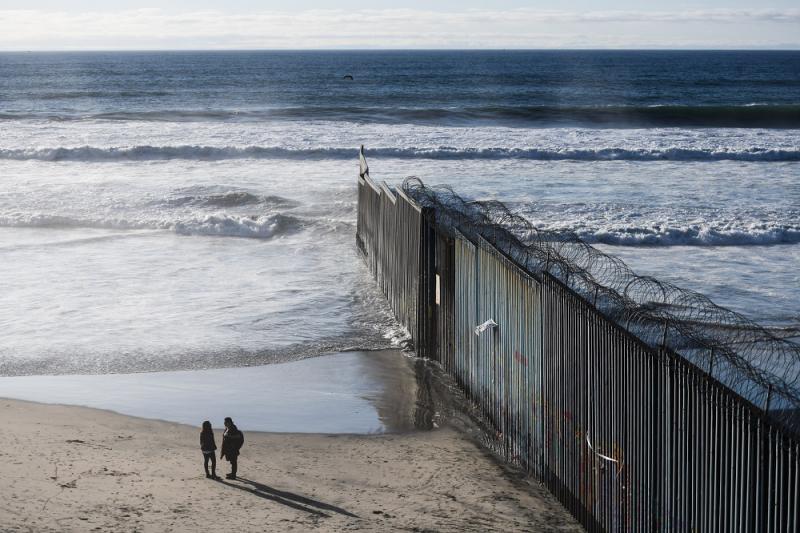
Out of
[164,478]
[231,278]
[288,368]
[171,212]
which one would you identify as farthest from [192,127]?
[164,478]

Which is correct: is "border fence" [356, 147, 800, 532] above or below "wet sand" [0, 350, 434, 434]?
above

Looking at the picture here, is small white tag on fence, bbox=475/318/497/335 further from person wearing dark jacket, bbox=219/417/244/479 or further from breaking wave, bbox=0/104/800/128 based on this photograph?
breaking wave, bbox=0/104/800/128

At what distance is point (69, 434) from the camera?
9.66m

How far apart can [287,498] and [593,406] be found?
263cm

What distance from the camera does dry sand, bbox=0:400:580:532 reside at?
763 centimetres

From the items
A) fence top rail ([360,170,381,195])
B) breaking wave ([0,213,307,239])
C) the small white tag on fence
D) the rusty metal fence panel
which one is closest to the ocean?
breaking wave ([0,213,307,239])

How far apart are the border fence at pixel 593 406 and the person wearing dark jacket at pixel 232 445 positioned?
246cm

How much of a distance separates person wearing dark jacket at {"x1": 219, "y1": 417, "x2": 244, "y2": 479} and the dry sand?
0.14 meters

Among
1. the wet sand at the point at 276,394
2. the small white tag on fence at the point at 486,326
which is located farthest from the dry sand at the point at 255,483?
the small white tag on fence at the point at 486,326

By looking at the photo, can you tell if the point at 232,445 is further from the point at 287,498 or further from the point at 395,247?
the point at 395,247

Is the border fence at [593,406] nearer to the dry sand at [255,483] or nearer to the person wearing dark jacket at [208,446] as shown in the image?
the dry sand at [255,483]

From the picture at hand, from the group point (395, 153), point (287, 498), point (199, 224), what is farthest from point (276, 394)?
point (395, 153)

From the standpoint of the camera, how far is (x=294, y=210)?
957 inches

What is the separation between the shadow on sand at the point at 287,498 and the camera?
7.88 meters
